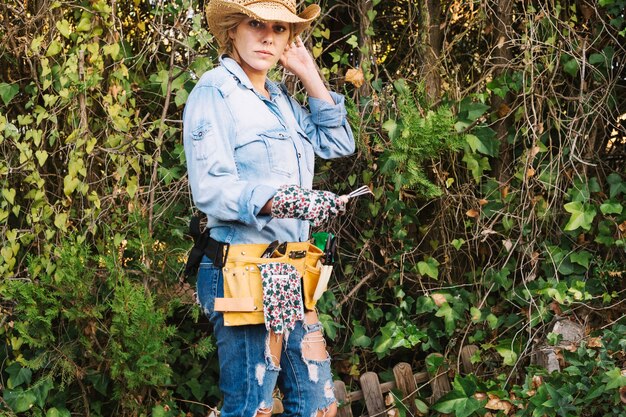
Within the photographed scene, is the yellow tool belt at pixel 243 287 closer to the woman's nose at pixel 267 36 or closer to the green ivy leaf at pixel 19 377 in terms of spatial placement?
the woman's nose at pixel 267 36

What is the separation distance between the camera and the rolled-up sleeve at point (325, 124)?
2.72 metres

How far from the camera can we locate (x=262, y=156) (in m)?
2.37

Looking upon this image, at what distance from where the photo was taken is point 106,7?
3.39 meters

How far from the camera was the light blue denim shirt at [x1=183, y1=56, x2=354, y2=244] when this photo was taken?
2.27 meters

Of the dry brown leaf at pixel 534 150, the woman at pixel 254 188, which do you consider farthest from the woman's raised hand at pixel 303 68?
the dry brown leaf at pixel 534 150

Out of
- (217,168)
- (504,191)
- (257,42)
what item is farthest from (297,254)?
(504,191)

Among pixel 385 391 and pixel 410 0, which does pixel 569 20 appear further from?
pixel 385 391

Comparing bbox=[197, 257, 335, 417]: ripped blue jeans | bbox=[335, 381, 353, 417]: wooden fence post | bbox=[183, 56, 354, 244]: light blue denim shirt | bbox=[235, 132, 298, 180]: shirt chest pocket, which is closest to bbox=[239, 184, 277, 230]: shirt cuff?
bbox=[183, 56, 354, 244]: light blue denim shirt

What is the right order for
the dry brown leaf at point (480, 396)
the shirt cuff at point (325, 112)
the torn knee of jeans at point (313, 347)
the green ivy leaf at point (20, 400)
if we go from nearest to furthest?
the torn knee of jeans at point (313, 347) → the shirt cuff at point (325, 112) → the green ivy leaf at point (20, 400) → the dry brown leaf at point (480, 396)

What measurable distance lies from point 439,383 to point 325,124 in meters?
1.38

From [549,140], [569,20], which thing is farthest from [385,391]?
[569,20]

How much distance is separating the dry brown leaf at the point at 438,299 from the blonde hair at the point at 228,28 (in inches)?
56.5

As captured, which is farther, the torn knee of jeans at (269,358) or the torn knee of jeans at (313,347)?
the torn knee of jeans at (313,347)

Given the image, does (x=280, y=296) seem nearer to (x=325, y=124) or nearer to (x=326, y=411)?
(x=326, y=411)
